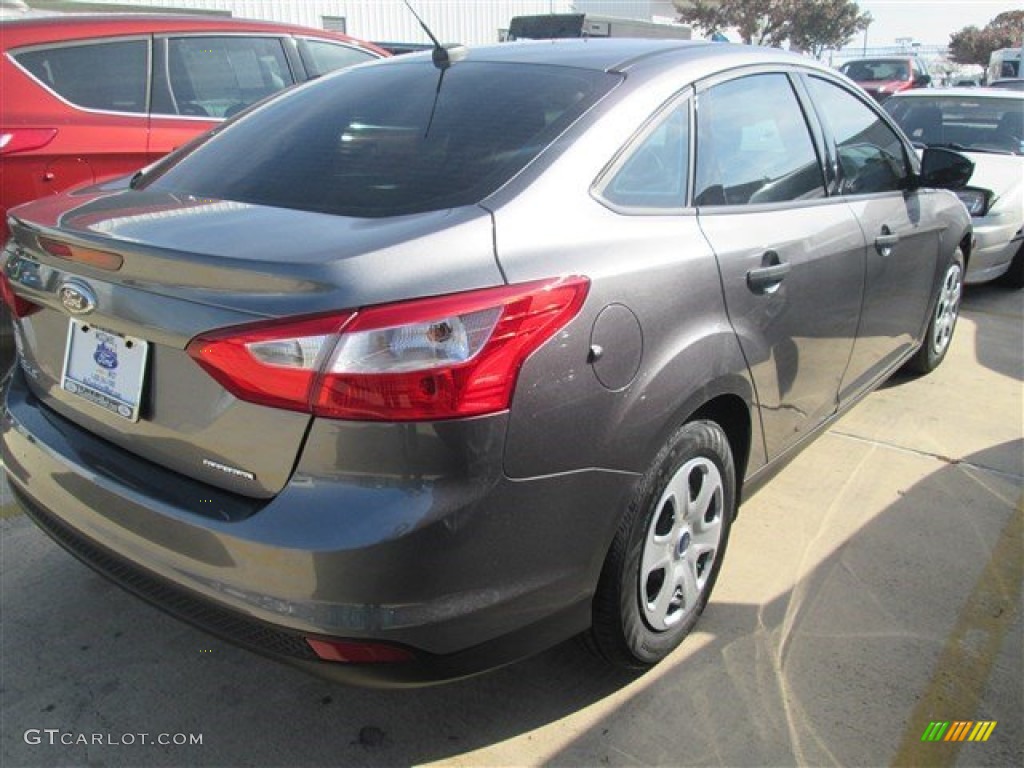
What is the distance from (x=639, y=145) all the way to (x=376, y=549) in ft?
4.00

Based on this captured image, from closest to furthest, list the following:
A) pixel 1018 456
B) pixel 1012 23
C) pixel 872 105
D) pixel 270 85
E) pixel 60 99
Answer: pixel 872 105, pixel 1018 456, pixel 60 99, pixel 270 85, pixel 1012 23

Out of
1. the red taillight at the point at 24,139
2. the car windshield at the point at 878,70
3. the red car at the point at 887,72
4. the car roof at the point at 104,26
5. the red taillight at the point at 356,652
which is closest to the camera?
the red taillight at the point at 356,652

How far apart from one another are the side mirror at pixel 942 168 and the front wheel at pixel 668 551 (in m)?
2.11

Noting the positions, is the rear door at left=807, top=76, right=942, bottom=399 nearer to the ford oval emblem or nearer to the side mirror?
the side mirror

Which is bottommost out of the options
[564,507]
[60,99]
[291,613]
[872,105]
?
[291,613]

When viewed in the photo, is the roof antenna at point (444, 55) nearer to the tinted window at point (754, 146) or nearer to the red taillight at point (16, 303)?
the tinted window at point (754, 146)

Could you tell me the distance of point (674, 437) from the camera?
7.07 feet

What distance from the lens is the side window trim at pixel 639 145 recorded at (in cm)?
205

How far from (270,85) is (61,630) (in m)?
3.89

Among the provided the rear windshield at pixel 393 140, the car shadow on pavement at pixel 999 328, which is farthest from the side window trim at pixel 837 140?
the car shadow on pavement at pixel 999 328

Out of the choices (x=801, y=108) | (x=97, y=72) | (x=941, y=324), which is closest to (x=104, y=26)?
(x=97, y=72)

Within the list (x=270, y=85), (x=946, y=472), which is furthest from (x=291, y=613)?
(x=270, y=85)

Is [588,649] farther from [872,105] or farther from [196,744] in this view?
[872,105]

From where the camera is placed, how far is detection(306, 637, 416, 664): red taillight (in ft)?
5.56
